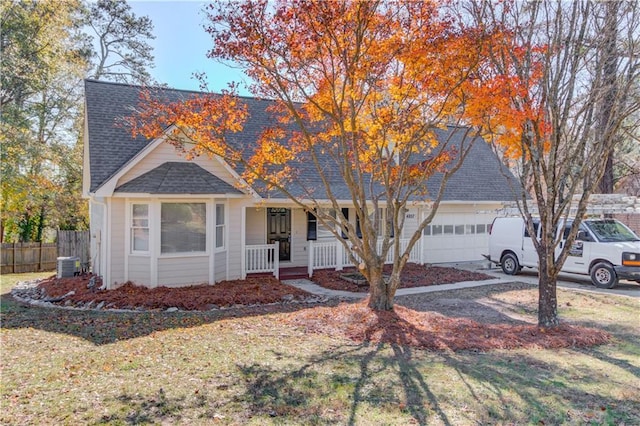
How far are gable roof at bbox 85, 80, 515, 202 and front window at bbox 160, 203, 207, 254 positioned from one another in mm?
641

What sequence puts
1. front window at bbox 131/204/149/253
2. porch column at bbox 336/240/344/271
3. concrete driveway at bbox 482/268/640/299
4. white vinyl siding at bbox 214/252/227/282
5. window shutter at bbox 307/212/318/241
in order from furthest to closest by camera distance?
window shutter at bbox 307/212/318/241 → porch column at bbox 336/240/344/271 → concrete driveway at bbox 482/268/640/299 → white vinyl siding at bbox 214/252/227/282 → front window at bbox 131/204/149/253

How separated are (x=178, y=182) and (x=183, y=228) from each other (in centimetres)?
125

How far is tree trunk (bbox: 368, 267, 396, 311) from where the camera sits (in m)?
8.58

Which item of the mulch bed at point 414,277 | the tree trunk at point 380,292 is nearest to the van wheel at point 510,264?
the mulch bed at point 414,277

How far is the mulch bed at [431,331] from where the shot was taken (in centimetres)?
696

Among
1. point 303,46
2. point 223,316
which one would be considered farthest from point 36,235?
point 303,46

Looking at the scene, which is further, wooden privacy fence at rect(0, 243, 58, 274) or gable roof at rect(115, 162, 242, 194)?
wooden privacy fence at rect(0, 243, 58, 274)

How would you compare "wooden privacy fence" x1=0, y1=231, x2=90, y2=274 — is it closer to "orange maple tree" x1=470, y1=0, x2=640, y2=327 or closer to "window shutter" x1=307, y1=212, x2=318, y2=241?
"window shutter" x1=307, y1=212, x2=318, y2=241

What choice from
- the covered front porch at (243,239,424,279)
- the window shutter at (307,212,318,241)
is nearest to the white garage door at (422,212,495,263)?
the covered front porch at (243,239,424,279)

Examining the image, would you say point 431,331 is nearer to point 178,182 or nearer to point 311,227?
point 178,182

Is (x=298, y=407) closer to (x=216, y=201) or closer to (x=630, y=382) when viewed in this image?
(x=630, y=382)

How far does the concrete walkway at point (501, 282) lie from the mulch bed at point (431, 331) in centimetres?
273

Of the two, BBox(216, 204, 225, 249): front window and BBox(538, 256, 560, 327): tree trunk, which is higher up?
BBox(216, 204, 225, 249): front window

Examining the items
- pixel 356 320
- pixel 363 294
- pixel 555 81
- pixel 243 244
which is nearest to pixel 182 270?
pixel 243 244
